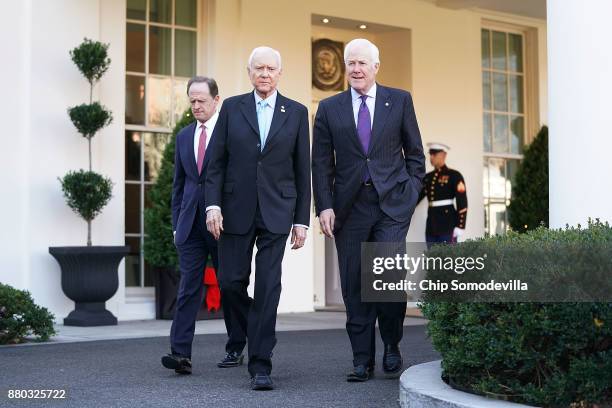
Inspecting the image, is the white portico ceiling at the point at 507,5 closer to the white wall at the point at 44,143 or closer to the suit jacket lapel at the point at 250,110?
the white wall at the point at 44,143

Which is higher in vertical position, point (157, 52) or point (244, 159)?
point (157, 52)

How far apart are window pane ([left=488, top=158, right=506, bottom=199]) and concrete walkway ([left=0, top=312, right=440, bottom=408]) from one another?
5463mm

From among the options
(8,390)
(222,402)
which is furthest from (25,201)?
(222,402)

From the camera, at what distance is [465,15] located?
44.8ft

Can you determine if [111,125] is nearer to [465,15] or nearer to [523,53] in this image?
[465,15]

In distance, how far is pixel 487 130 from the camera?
1423cm

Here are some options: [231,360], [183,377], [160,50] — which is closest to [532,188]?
[160,50]

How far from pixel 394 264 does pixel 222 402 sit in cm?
136

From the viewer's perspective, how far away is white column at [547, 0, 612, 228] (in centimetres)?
611

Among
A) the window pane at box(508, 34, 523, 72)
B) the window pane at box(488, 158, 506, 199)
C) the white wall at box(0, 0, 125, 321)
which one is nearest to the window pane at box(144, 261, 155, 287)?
the white wall at box(0, 0, 125, 321)

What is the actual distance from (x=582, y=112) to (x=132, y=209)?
5958mm

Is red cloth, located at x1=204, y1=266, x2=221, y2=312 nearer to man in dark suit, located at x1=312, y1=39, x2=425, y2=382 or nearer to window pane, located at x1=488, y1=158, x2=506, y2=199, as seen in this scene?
man in dark suit, located at x1=312, y1=39, x2=425, y2=382

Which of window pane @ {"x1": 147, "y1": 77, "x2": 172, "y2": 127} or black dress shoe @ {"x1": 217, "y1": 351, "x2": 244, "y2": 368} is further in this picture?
window pane @ {"x1": 147, "y1": 77, "x2": 172, "y2": 127}

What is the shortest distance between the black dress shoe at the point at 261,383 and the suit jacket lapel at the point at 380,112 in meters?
1.40
